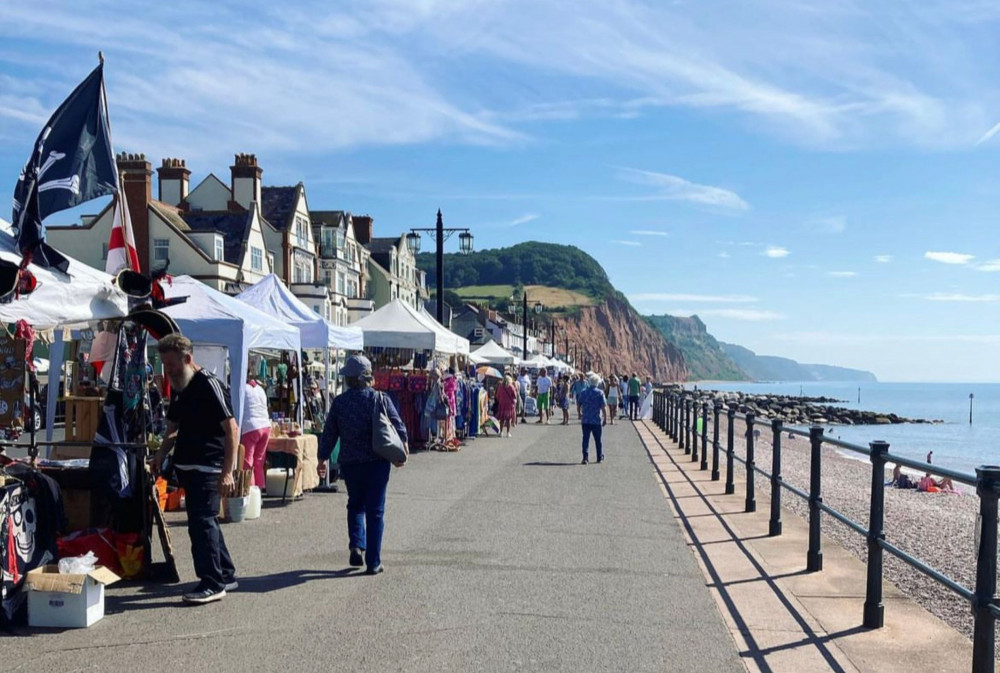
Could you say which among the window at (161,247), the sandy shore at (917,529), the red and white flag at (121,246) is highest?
the window at (161,247)

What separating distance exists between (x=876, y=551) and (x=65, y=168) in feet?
22.5

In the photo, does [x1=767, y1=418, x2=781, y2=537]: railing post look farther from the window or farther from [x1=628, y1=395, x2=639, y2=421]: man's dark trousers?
the window

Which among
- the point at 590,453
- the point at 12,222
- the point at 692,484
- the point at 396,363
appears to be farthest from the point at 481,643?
the point at 396,363

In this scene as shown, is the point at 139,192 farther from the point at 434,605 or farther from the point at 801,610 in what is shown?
the point at 801,610

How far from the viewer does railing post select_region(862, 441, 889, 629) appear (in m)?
6.11

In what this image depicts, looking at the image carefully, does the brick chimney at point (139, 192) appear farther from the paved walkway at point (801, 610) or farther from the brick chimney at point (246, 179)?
the paved walkway at point (801, 610)

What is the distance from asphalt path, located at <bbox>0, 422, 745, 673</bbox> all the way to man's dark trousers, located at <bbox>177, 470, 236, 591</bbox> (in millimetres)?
220

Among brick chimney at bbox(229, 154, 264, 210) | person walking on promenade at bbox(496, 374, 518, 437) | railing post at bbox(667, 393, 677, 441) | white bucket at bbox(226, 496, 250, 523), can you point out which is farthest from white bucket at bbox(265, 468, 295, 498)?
brick chimney at bbox(229, 154, 264, 210)

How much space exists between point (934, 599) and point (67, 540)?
273 inches

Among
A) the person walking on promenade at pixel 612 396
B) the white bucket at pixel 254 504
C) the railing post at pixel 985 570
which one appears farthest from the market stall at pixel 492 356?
the railing post at pixel 985 570

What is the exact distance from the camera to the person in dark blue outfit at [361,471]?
7652mm

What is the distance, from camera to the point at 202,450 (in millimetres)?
6754

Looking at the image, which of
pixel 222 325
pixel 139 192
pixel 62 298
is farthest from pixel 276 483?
pixel 139 192

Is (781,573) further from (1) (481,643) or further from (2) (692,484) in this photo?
(2) (692,484)
